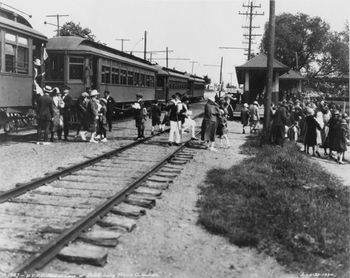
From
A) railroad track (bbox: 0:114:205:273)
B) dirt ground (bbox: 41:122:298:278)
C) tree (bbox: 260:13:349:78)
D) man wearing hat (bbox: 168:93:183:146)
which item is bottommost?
dirt ground (bbox: 41:122:298:278)

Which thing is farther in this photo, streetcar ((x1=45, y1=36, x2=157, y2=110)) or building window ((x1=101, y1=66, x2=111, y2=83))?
building window ((x1=101, y1=66, x2=111, y2=83))

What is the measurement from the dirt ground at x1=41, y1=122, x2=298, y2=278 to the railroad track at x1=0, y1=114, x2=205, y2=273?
0.49ft

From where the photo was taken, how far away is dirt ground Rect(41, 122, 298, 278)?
14.5 feet

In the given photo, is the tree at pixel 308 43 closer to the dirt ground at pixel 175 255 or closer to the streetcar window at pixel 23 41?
the streetcar window at pixel 23 41

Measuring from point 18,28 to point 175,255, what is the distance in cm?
1036

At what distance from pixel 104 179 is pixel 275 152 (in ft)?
19.0

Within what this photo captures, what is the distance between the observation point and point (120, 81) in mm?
20969

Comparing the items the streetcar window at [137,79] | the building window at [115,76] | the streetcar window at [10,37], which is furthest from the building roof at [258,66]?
the streetcar window at [10,37]

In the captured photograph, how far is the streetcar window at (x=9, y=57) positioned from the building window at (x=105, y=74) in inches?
213

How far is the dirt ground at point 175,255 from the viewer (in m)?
4.43

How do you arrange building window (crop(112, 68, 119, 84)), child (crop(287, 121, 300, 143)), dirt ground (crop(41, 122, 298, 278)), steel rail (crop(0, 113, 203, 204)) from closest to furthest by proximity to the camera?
dirt ground (crop(41, 122, 298, 278)) → steel rail (crop(0, 113, 203, 204)) → child (crop(287, 121, 300, 143)) → building window (crop(112, 68, 119, 84))

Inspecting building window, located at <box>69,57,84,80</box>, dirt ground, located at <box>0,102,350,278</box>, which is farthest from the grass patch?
building window, located at <box>69,57,84,80</box>

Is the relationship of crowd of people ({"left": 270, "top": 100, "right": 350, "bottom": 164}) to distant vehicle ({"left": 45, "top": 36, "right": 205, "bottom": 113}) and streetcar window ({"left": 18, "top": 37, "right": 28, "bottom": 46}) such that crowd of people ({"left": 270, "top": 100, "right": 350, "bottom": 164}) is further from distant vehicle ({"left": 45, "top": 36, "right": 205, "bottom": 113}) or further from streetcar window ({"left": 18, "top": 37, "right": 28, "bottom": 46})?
streetcar window ({"left": 18, "top": 37, "right": 28, "bottom": 46})

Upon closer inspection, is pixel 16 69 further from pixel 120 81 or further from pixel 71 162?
pixel 120 81
